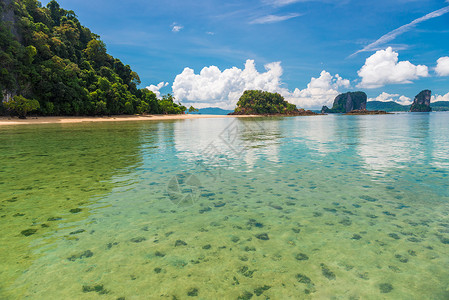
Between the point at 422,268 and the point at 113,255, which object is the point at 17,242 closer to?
the point at 113,255

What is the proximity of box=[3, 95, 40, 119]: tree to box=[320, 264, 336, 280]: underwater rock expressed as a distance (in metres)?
82.6

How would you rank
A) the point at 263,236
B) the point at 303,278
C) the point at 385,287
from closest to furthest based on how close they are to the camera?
the point at 385,287, the point at 303,278, the point at 263,236

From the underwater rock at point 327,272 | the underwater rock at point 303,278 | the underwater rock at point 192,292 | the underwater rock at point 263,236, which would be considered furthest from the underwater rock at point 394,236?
the underwater rock at point 192,292

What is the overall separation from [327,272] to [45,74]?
94432 mm

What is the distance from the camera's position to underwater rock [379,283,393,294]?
4.35 m

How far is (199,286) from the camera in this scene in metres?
4.48

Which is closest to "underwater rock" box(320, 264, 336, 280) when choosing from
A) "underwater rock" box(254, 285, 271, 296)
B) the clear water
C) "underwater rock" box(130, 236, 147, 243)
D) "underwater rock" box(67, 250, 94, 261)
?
the clear water

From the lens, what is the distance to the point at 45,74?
74.0 metres

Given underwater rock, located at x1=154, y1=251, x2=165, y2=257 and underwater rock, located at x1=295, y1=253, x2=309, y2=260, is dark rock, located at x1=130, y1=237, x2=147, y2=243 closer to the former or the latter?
underwater rock, located at x1=154, y1=251, x2=165, y2=257

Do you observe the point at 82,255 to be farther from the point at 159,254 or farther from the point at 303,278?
the point at 303,278

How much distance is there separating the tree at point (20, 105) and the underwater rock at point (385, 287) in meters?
83.6

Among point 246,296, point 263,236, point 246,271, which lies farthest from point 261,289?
point 263,236

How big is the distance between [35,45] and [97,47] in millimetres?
48604

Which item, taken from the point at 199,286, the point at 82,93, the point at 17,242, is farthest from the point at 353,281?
the point at 82,93
